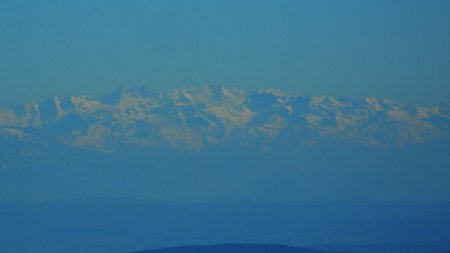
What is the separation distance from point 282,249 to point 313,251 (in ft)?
13.0

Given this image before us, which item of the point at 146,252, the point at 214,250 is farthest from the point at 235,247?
the point at 146,252

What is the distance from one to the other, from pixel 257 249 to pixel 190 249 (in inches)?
329

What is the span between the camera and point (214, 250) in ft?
448

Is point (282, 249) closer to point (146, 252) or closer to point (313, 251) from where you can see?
point (313, 251)

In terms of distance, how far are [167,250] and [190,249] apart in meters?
Result: 2.72

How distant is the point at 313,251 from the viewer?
454ft

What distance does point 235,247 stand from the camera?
13650 cm

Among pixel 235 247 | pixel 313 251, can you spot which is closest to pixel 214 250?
pixel 235 247

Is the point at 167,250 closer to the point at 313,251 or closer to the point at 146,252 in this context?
the point at 146,252

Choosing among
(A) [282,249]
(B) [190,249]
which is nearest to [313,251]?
(A) [282,249]

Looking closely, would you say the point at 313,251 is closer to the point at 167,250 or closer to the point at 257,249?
the point at 257,249

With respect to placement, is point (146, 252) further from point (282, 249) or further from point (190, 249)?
point (282, 249)

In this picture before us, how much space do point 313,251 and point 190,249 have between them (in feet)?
47.6

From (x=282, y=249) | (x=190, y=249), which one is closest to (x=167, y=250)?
(x=190, y=249)
